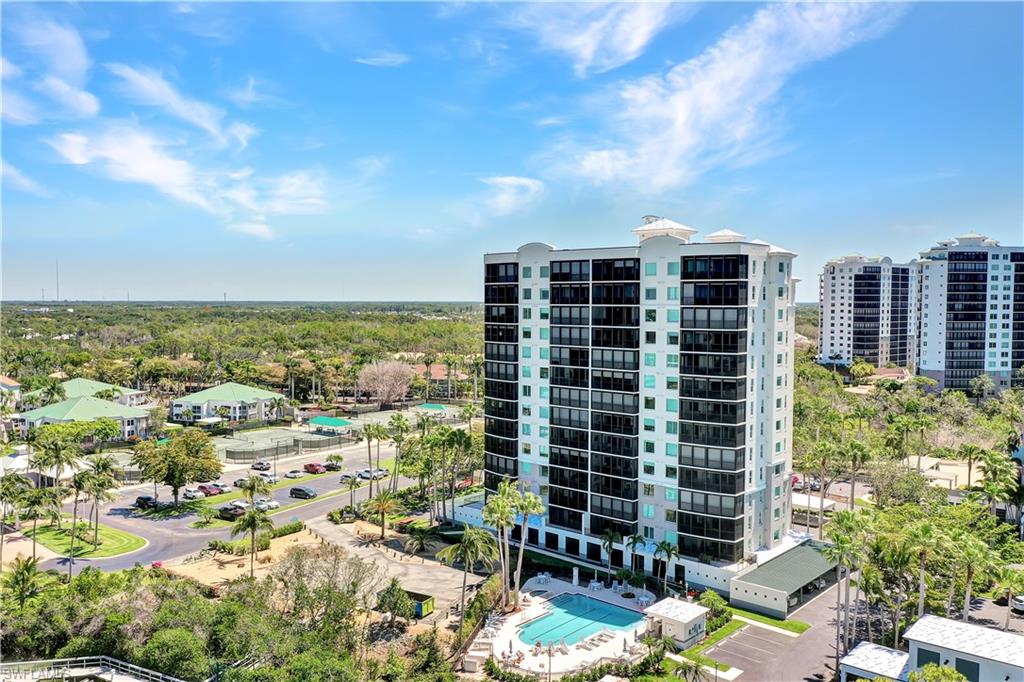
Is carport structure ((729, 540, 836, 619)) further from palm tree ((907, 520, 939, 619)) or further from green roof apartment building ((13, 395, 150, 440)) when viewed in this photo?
Result: green roof apartment building ((13, 395, 150, 440))

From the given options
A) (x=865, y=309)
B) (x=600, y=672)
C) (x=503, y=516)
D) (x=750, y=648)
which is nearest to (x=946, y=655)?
(x=750, y=648)

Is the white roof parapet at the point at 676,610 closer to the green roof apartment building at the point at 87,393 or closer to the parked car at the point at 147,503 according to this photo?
the parked car at the point at 147,503

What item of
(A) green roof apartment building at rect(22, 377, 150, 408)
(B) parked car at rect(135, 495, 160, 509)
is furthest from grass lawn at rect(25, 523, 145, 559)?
(A) green roof apartment building at rect(22, 377, 150, 408)

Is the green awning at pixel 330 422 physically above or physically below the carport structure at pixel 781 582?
above

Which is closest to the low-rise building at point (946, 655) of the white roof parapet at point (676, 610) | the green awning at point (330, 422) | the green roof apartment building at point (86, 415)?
the white roof parapet at point (676, 610)

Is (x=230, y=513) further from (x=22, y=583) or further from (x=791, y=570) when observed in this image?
(x=791, y=570)
